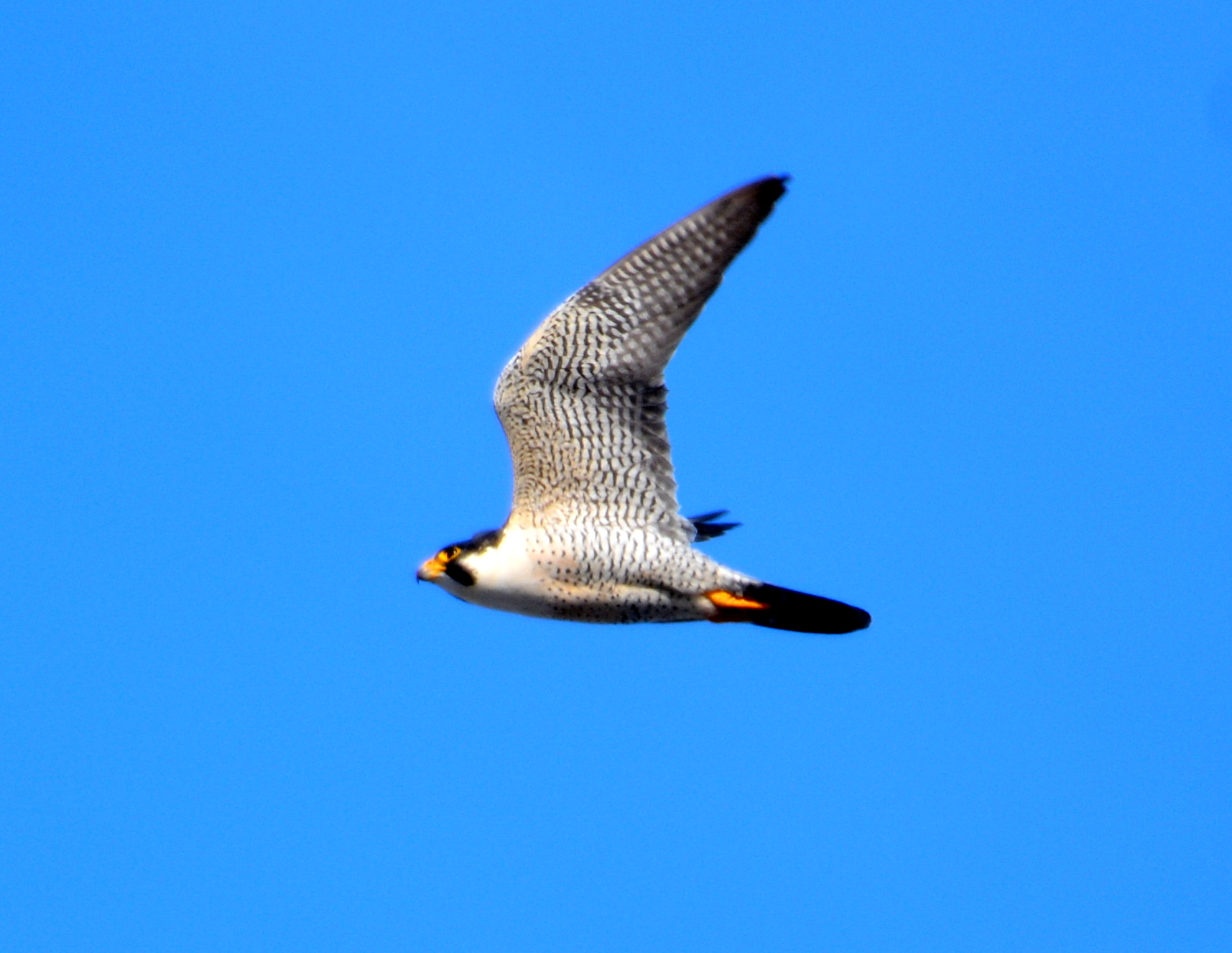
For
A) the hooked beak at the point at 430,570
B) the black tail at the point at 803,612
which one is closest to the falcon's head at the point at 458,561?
the hooked beak at the point at 430,570

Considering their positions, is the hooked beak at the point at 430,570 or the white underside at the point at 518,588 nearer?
the white underside at the point at 518,588

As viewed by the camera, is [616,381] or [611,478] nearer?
[616,381]

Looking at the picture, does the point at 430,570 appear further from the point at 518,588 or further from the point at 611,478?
the point at 611,478

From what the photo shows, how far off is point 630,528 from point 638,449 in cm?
41

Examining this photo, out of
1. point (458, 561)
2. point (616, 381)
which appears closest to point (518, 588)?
point (458, 561)

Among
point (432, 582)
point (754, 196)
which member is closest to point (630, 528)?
point (432, 582)

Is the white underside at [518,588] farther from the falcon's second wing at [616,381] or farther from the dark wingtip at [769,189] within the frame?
the dark wingtip at [769,189]

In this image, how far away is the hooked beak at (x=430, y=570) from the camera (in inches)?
421

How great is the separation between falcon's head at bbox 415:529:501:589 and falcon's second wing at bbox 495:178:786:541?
0.69ft

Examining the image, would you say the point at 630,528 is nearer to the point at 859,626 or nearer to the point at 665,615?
the point at 665,615

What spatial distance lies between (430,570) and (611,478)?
104 cm

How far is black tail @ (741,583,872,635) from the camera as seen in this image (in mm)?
10656

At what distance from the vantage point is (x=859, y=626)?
421 inches

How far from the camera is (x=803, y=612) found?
10.7 meters
